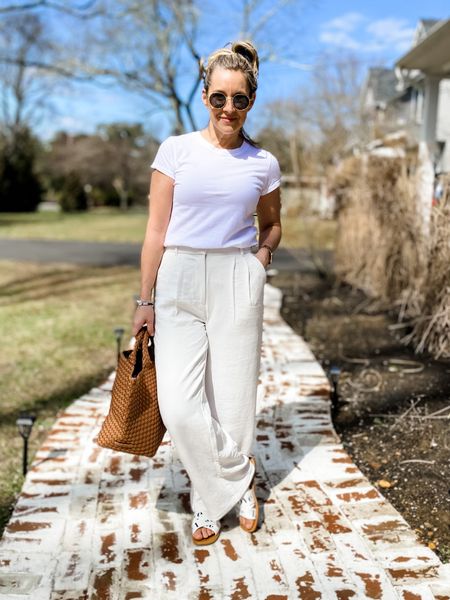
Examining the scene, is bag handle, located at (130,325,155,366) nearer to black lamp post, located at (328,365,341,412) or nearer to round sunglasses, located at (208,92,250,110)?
round sunglasses, located at (208,92,250,110)

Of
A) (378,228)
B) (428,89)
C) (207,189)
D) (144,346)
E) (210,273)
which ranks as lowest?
(144,346)

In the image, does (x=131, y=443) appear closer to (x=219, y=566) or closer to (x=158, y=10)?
(x=219, y=566)

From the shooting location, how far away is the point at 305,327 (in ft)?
18.3

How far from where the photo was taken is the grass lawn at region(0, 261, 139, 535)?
3.38 m

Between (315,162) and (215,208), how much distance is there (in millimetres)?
7088

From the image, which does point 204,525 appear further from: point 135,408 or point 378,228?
point 378,228

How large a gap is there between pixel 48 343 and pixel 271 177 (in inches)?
146

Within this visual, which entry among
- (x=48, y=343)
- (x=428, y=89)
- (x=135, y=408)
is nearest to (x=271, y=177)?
(x=135, y=408)

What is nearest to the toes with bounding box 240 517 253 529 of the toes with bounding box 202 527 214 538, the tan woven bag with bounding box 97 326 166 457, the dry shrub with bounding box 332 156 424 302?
the toes with bounding box 202 527 214 538

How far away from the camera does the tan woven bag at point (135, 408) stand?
201 cm

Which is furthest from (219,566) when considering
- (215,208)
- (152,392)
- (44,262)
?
(44,262)

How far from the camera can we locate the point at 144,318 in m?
2.05

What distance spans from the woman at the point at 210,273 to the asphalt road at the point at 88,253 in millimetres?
7709

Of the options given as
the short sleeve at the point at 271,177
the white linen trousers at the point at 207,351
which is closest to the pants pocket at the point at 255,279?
the white linen trousers at the point at 207,351
